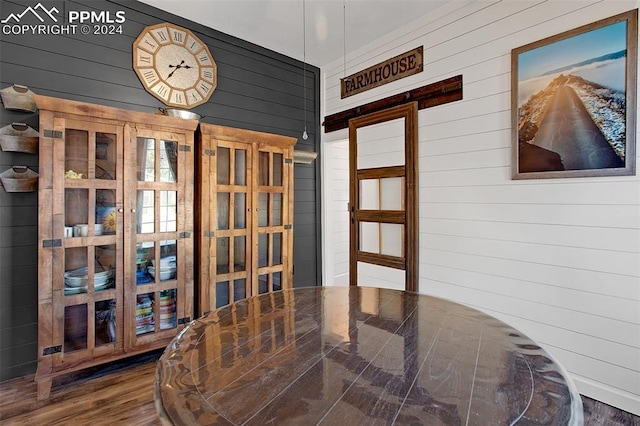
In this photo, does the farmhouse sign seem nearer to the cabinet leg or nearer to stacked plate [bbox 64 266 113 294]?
stacked plate [bbox 64 266 113 294]

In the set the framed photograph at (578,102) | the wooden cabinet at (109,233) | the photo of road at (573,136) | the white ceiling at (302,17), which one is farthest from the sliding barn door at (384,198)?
the wooden cabinet at (109,233)

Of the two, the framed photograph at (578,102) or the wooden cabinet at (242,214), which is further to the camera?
the wooden cabinet at (242,214)

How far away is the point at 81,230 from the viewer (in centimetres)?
224

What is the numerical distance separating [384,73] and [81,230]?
304 centimetres

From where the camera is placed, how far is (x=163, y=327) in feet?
8.48

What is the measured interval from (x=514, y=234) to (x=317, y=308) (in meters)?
1.80

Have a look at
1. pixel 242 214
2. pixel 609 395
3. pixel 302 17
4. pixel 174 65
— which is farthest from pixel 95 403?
pixel 302 17

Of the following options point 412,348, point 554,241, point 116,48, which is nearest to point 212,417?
point 412,348

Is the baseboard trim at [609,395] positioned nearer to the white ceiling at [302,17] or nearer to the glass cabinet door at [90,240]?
the white ceiling at [302,17]

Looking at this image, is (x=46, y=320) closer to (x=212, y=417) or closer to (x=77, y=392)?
(x=77, y=392)

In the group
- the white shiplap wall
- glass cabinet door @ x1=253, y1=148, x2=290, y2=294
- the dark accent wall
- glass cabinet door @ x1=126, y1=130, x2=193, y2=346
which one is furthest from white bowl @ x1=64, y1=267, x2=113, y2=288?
the white shiplap wall

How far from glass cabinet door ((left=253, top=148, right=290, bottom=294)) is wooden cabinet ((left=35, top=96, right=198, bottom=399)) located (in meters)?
0.66

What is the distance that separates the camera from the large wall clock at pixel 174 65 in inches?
112

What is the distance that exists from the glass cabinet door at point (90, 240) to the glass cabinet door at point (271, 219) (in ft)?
3.78
